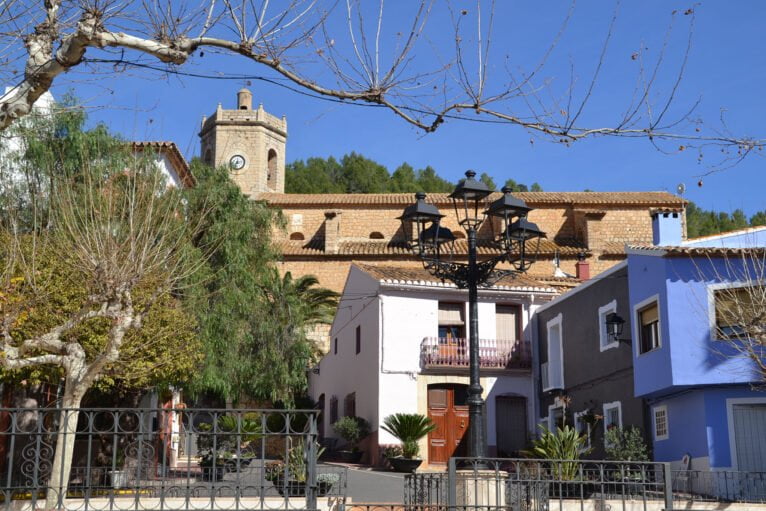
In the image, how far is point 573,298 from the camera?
2300 cm

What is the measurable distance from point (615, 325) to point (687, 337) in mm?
2712

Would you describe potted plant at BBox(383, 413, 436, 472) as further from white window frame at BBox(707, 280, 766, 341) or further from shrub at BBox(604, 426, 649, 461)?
white window frame at BBox(707, 280, 766, 341)

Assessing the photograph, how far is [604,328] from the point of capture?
69.4ft

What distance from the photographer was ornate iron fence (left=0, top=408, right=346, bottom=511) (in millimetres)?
7613

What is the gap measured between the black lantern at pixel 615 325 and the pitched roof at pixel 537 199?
22896 mm

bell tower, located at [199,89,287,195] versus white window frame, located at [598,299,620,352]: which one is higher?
bell tower, located at [199,89,287,195]

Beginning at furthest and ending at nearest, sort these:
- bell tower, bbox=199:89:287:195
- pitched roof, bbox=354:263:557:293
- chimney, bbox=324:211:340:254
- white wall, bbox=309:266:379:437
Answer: bell tower, bbox=199:89:287:195, chimney, bbox=324:211:340:254, white wall, bbox=309:266:379:437, pitched roof, bbox=354:263:557:293

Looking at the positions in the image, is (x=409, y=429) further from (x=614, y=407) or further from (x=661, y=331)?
(x=661, y=331)

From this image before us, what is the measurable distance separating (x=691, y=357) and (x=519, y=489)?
7388mm

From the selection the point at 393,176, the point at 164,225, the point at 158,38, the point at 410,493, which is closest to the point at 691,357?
the point at 410,493

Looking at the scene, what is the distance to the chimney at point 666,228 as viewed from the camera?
20578 millimetres

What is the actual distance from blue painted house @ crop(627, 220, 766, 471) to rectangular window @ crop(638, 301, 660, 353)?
0.04 m

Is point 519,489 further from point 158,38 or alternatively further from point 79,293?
point 79,293

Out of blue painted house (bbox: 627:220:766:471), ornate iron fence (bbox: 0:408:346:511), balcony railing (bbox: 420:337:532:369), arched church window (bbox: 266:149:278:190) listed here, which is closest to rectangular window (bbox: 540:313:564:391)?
balcony railing (bbox: 420:337:532:369)
